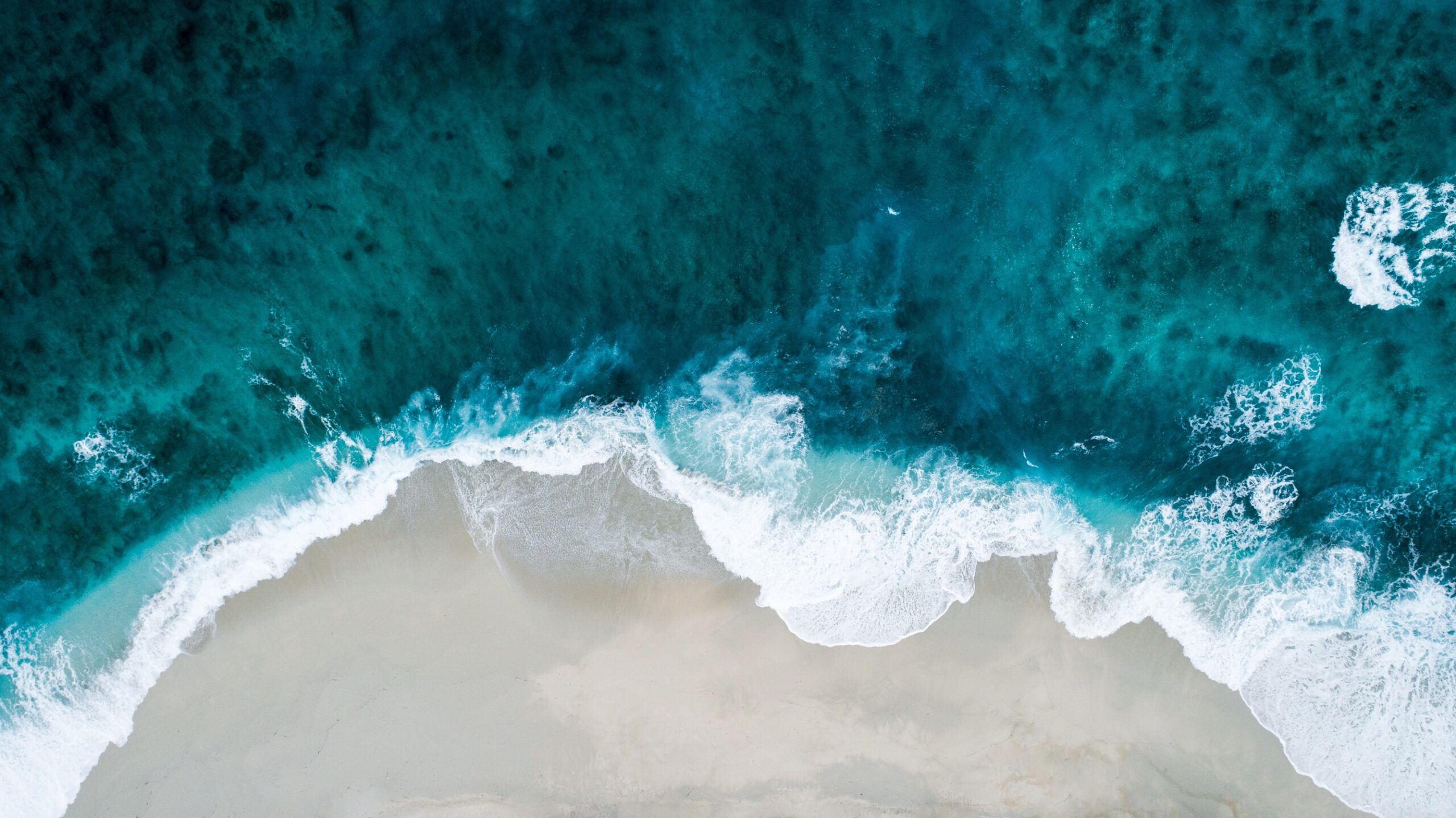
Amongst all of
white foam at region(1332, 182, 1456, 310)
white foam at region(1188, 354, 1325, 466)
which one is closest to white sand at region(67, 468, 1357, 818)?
white foam at region(1188, 354, 1325, 466)

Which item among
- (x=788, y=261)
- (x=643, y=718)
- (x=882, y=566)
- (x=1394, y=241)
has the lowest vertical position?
(x=643, y=718)

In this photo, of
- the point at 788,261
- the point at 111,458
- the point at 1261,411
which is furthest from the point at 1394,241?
the point at 111,458

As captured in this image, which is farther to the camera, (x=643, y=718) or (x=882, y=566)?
(x=882, y=566)

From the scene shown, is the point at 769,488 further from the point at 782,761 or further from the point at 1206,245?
the point at 1206,245

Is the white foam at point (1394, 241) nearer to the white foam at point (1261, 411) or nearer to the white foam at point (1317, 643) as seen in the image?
the white foam at point (1261, 411)

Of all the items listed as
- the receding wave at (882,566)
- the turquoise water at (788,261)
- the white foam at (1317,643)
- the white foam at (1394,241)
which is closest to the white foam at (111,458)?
the turquoise water at (788,261)

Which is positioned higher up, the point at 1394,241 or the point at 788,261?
the point at 788,261

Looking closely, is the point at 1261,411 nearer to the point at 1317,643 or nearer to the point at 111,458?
the point at 1317,643
